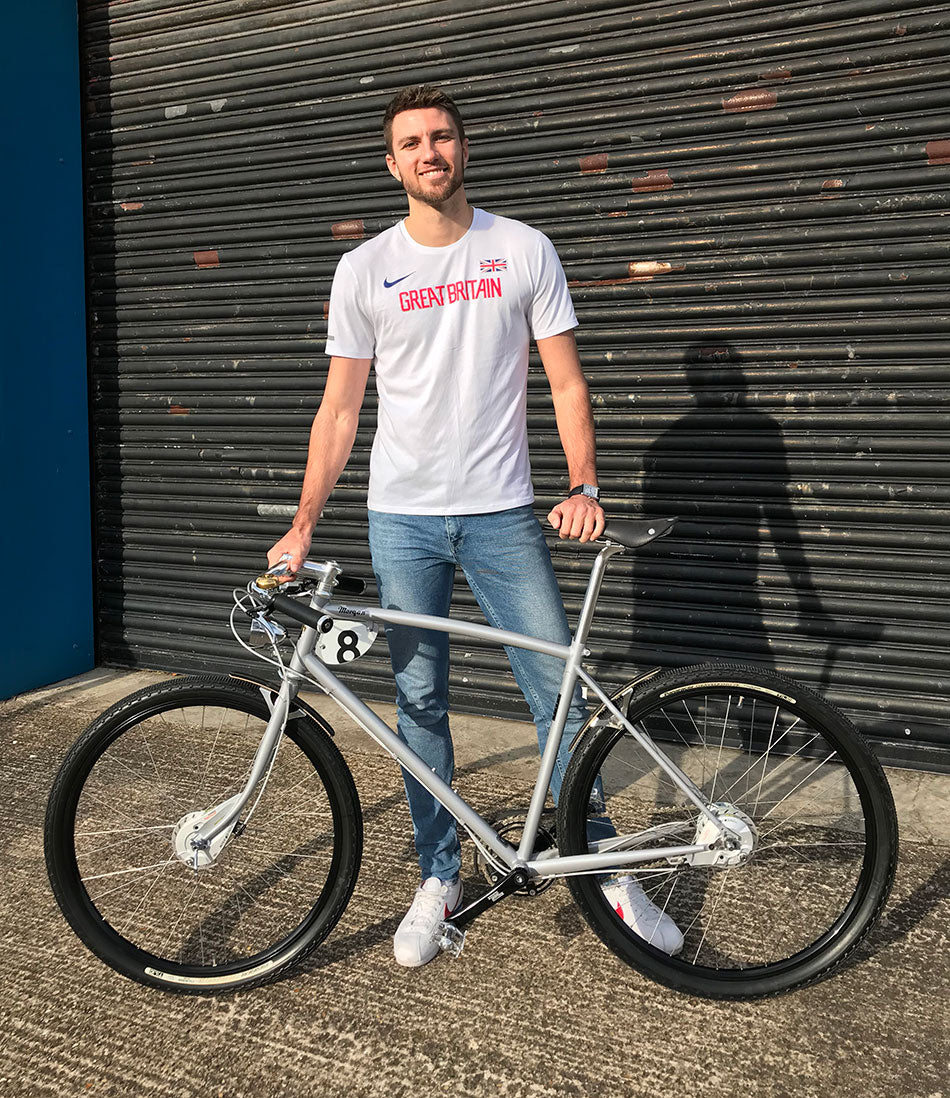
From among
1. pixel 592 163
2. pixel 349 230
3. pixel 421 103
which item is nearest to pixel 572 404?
pixel 421 103

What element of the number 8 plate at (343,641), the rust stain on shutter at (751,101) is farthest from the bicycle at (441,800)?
the rust stain on shutter at (751,101)

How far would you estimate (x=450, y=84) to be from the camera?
4.52 m

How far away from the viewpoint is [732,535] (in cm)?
422

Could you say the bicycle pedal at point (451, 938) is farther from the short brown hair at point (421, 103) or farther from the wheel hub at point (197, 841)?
the short brown hair at point (421, 103)

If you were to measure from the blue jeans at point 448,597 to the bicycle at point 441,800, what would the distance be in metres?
0.12

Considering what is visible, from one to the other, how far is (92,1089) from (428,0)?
447cm

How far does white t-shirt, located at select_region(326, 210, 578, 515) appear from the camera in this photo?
268 centimetres

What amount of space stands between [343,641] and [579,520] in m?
0.70

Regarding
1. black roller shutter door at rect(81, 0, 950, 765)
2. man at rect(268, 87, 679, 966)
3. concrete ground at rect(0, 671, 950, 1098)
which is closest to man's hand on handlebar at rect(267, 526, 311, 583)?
man at rect(268, 87, 679, 966)

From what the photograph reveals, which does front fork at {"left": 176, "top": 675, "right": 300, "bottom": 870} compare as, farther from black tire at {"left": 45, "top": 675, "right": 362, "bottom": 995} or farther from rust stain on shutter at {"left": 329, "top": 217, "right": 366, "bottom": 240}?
rust stain on shutter at {"left": 329, "top": 217, "right": 366, "bottom": 240}

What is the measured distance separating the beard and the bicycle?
3.30ft

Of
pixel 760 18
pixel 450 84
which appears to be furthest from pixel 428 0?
pixel 760 18

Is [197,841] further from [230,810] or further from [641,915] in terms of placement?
[641,915]

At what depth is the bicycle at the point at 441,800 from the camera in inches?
100
